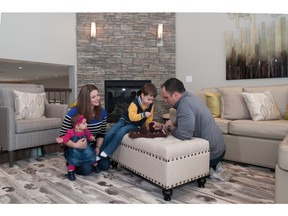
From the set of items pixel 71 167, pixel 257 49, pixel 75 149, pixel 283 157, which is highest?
pixel 257 49

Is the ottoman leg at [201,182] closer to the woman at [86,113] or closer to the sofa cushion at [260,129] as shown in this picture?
the sofa cushion at [260,129]

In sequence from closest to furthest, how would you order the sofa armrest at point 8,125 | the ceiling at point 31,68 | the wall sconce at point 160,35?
the sofa armrest at point 8,125, the wall sconce at point 160,35, the ceiling at point 31,68

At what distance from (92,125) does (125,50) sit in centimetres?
260

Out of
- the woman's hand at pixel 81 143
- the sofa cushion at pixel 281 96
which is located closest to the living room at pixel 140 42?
the sofa cushion at pixel 281 96

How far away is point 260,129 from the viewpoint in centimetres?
230

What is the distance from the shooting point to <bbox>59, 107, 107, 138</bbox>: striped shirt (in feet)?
6.93

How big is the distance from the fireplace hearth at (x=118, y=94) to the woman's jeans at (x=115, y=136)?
7.42ft

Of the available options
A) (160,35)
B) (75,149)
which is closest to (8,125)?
(75,149)

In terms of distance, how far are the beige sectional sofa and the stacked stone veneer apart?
160 cm

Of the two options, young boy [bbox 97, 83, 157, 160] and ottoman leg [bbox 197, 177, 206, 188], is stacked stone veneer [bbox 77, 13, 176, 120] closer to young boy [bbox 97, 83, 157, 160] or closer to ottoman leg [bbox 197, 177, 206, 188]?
young boy [bbox 97, 83, 157, 160]

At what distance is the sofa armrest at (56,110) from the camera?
2967 millimetres

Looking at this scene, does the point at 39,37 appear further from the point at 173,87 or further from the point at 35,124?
the point at 173,87

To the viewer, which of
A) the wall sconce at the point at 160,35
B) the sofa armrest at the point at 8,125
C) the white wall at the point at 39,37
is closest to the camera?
the sofa armrest at the point at 8,125

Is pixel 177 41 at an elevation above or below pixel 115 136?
above
